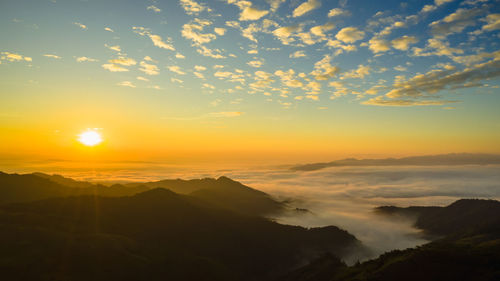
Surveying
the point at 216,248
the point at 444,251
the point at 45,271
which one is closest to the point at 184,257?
the point at 216,248

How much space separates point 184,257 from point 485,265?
114429mm

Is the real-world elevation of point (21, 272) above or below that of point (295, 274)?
above

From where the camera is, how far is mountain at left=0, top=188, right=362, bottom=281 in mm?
102812

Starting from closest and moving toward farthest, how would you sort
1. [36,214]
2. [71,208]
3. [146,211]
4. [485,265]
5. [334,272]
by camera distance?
[485,265] → [334,272] → [36,214] → [71,208] → [146,211]

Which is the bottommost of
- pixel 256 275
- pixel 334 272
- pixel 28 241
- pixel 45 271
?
pixel 256 275

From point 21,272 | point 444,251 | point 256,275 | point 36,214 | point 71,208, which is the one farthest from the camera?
point 71,208

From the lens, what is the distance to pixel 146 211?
7480 inches

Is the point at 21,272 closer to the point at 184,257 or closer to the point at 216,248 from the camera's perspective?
the point at 184,257

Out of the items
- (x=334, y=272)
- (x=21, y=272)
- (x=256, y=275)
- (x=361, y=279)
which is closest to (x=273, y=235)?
(x=256, y=275)

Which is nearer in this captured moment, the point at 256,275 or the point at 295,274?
the point at 295,274

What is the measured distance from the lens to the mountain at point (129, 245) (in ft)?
337

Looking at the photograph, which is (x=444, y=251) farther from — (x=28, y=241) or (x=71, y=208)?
(x=71, y=208)

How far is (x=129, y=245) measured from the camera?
12950 centimetres

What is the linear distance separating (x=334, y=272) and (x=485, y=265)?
69.1 metres
